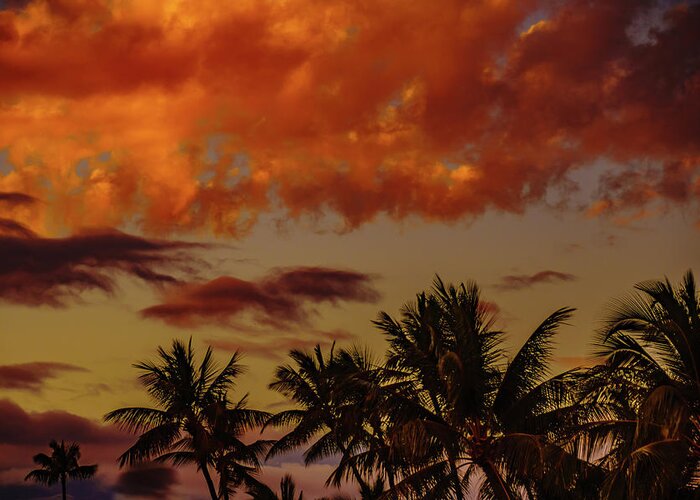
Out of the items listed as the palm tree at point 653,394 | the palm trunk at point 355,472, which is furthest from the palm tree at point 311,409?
the palm tree at point 653,394

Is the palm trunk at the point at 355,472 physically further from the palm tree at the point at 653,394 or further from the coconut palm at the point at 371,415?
the palm tree at the point at 653,394

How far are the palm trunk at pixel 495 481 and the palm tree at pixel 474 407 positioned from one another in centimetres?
3

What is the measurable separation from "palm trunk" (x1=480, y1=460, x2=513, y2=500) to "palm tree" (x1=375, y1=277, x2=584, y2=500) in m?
0.03

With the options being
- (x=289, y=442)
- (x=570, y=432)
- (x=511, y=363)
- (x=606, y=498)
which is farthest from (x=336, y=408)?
(x=606, y=498)

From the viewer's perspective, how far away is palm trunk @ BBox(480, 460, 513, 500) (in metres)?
28.9

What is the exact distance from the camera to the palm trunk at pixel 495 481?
1138 inches

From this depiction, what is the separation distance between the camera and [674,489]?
25281 millimetres

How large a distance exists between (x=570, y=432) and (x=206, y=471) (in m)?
21.1

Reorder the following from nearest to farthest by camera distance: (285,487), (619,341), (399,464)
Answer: (619,341) < (399,464) < (285,487)

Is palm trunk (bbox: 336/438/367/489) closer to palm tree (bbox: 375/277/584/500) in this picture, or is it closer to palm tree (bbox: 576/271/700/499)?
palm tree (bbox: 375/277/584/500)

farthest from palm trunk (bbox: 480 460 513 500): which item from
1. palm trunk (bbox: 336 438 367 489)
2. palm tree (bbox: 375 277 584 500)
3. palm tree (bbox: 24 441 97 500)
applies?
palm tree (bbox: 24 441 97 500)

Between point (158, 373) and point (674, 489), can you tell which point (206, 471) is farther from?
point (674, 489)

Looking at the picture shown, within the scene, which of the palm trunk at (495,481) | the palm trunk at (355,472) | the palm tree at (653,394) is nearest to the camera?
the palm tree at (653,394)

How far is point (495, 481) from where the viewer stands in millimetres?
29156
